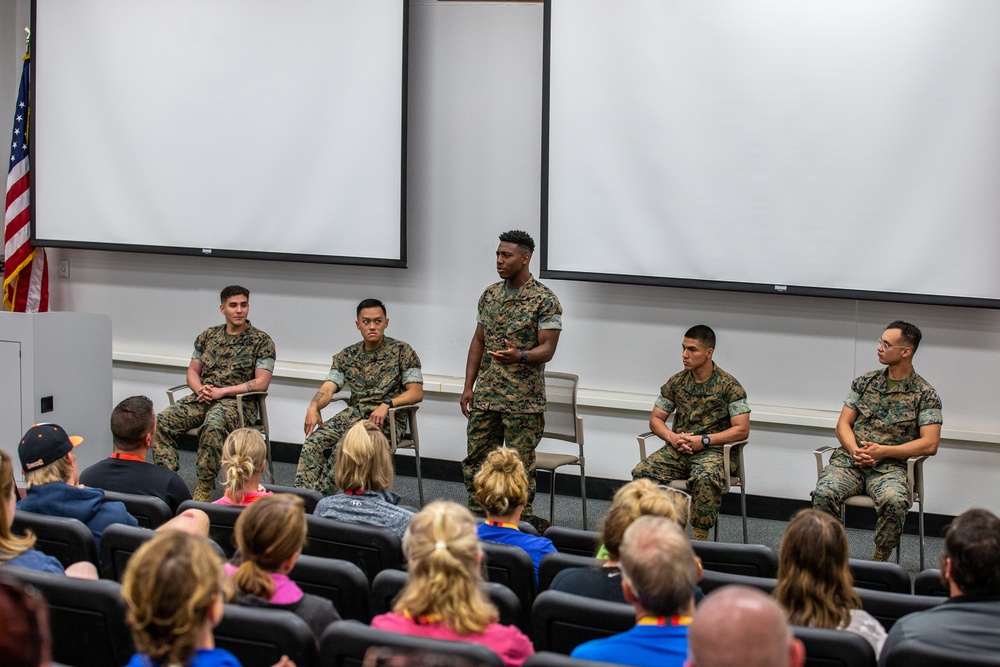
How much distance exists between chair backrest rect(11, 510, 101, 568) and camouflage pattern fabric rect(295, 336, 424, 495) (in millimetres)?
2440

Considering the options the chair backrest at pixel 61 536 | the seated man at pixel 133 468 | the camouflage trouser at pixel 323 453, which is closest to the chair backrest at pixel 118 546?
the chair backrest at pixel 61 536

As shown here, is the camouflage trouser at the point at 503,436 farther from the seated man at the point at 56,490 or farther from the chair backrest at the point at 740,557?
the seated man at the point at 56,490

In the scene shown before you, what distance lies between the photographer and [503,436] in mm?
5695

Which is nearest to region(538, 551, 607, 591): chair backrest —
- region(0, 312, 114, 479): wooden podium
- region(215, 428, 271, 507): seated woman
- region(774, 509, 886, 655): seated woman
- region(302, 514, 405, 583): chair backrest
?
region(302, 514, 405, 583): chair backrest

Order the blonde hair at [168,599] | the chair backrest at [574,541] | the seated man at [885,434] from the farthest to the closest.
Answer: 1. the seated man at [885,434]
2. the chair backrest at [574,541]
3. the blonde hair at [168,599]

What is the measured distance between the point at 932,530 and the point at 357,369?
328 centimetres

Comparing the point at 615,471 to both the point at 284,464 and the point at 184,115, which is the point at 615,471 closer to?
the point at 284,464

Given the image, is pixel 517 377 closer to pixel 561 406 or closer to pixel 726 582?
pixel 561 406

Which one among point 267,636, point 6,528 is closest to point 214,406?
point 6,528

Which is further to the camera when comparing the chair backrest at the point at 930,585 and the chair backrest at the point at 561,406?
the chair backrest at the point at 561,406

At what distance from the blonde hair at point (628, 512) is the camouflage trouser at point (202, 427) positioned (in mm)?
3421

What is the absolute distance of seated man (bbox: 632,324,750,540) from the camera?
499 centimetres

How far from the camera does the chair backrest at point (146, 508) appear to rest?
3.54 meters

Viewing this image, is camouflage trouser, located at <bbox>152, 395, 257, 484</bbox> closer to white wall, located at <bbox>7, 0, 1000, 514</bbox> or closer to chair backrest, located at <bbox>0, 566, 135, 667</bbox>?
white wall, located at <bbox>7, 0, 1000, 514</bbox>
